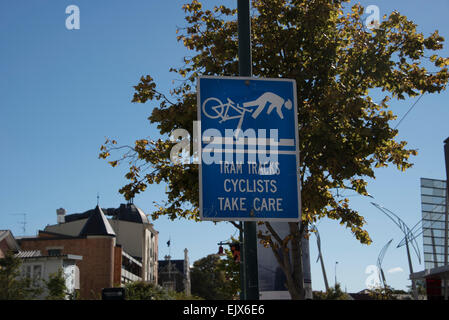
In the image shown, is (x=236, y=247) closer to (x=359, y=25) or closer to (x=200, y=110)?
(x=359, y=25)

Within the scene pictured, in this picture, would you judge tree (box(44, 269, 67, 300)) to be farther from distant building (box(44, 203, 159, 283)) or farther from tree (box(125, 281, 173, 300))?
distant building (box(44, 203, 159, 283))

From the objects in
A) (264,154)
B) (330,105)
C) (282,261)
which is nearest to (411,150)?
(330,105)

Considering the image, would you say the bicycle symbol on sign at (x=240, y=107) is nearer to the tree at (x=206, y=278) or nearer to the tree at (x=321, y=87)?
the tree at (x=321, y=87)

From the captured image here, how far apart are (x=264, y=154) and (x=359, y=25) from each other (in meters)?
10.0

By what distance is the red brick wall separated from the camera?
61.0 meters

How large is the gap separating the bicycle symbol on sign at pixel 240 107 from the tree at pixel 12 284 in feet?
103

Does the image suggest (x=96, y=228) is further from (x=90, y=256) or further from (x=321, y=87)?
(x=321, y=87)

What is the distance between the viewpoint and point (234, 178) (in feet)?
17.3

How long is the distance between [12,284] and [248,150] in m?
37.6

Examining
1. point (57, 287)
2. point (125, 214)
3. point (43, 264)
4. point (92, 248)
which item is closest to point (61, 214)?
point (125, 214)

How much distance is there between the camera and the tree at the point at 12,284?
35.4 m

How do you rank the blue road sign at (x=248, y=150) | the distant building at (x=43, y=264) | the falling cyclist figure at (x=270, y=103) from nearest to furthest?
the blue road sign at (x=248, y=150)
the falling cyclist figure at (x=270, y=103)
the distant building at (x=43, y=264)

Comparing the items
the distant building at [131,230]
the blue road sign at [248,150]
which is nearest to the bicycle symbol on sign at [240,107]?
the blue road sign at [248,150]
